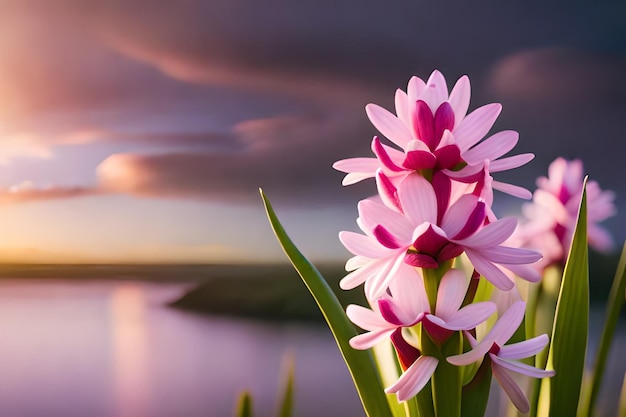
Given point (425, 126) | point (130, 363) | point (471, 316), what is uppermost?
point (425, 126)

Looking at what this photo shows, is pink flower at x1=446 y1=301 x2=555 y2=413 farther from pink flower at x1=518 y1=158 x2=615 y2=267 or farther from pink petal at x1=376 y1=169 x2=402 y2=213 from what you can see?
pink flower at x1=518 y1=158 x2=615 y2=267

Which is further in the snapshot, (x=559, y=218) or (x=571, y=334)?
(x=559, y=218)

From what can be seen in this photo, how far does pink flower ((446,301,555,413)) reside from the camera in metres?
0.27

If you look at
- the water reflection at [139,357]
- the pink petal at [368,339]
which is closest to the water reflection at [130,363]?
the water reflection at [139,357]

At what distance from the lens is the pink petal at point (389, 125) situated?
0.30 meters

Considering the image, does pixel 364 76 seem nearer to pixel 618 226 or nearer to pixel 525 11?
pixel 525 11

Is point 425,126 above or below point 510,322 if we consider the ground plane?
above

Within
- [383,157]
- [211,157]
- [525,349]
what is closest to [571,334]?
[525,349]

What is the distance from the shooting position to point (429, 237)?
0.89ft

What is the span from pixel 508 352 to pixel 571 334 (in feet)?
0.29

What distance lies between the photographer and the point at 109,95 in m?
0.81

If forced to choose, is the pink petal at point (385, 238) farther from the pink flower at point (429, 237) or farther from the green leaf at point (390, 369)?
the green leaf at point (390, 369)

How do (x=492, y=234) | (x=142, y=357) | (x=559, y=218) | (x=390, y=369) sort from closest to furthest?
(x=492, y=234) → (x=390, y=369) → (x=559, y=218) → (x=142, y=357)

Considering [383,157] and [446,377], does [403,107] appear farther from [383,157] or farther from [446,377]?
[446,377]
